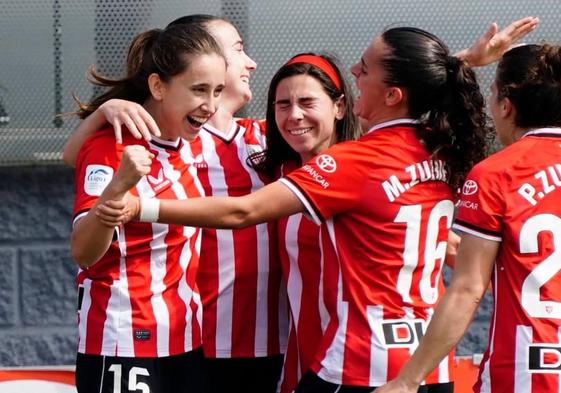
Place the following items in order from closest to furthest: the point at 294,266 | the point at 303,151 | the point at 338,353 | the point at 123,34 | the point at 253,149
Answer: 1. the point at 338,353
2. the point at 294,266
3. the point at 303,151
4. the point at 253,149
5. the point at 123,34

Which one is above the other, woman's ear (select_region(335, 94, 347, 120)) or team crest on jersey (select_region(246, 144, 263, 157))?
woman's ear (select_region(335, 94, 347, 120))

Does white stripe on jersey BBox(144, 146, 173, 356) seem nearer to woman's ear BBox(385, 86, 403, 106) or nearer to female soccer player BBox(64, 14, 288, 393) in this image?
female soccer player BBox(64, 14, 288, 393)

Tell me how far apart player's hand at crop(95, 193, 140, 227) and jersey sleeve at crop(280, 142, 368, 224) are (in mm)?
460

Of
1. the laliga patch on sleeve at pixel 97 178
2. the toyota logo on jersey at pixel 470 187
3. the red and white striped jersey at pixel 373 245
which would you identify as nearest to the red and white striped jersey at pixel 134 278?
the laliga patch on sleeve at pixel 97 178

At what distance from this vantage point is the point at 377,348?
3.44m

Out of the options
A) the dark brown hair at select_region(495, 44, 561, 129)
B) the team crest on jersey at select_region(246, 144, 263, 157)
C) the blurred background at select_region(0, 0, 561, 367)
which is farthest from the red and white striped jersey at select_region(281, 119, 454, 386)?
the blurred background at select_region(0, 0, 561, 367)

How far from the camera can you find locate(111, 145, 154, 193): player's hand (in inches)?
123

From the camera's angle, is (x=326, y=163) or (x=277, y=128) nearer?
(x=326, y=163)

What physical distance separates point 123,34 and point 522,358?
2.72 metres

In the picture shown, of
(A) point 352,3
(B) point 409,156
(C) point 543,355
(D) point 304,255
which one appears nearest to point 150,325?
(D) point 304,255

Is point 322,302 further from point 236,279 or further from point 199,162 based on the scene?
point 199,162

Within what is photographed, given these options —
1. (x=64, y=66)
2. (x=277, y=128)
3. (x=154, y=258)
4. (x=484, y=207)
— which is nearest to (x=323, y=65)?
(x=277, y=128)

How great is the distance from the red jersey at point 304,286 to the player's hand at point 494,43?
0.87 metres

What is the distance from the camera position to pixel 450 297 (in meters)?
3.17
